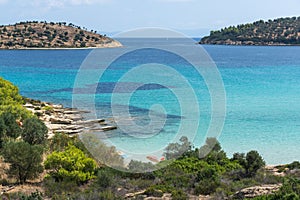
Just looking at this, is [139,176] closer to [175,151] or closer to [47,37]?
[175,151]

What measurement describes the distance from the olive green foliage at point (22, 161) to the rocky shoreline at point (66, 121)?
8851 millimetres

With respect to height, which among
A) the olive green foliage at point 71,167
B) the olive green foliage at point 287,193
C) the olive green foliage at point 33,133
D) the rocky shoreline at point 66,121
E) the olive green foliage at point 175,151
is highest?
the rocky shoreline at point 66,121

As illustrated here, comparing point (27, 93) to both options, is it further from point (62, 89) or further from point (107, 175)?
point (107, 175)

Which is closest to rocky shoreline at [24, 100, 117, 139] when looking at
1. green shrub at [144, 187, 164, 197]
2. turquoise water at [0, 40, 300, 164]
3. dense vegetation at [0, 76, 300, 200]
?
turquoise water at [0, 40, 300, 164]

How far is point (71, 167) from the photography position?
45.4 feet

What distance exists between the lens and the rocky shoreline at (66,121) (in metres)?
25.0

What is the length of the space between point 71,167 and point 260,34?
527 ft

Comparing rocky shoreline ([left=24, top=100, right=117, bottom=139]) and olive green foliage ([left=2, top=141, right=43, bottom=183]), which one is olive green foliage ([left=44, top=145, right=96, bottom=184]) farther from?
rocky shoreline ([left=24, top=100, right=117, bottom=139])

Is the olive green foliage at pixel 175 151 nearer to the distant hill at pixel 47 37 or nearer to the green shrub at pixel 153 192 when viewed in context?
the green shrub at pixel 153 192

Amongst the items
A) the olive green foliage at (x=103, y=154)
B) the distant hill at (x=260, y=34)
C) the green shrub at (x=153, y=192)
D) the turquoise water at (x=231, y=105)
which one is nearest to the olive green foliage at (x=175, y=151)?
the olive green foliage at (x=103, y=154)

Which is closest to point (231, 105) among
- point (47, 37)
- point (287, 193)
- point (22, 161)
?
point (22, 161)

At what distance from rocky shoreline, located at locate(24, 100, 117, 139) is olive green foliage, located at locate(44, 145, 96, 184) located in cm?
854

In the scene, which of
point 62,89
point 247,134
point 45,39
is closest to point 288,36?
point 45,39

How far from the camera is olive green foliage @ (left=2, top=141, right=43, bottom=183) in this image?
1344cm
